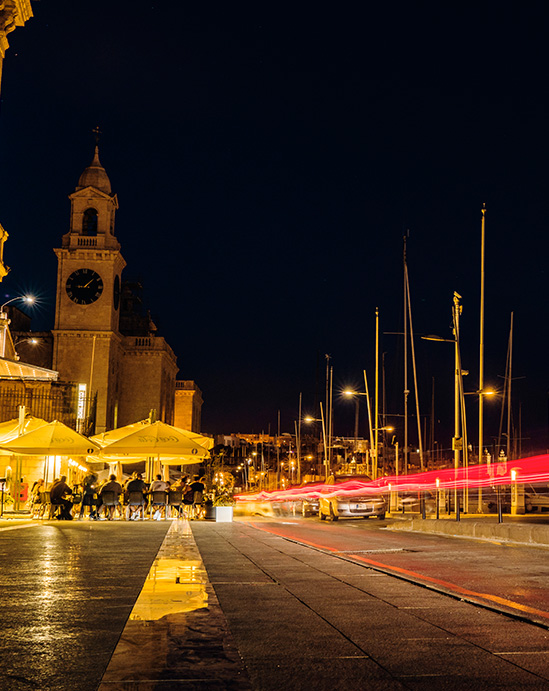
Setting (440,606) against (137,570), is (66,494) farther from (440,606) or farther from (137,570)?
(440,606)

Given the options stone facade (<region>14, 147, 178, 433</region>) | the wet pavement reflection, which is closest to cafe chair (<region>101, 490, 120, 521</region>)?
the wet pavement reflection

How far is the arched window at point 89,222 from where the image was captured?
72.4m

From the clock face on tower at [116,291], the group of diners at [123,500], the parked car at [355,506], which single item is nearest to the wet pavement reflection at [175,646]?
the group of diners at [123,500]

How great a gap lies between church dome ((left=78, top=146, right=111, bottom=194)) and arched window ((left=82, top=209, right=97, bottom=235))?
2.31 meters

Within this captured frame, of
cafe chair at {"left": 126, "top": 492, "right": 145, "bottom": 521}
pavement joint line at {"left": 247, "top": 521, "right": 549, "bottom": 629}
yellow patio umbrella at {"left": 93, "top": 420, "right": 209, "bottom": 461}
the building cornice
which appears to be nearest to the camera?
pavement joint line at {"left": 247, "top": 521, "right": 549, "bottom": 629}

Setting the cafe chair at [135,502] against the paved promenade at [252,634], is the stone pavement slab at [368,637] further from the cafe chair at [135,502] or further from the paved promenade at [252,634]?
the cafe chair at [135,502]

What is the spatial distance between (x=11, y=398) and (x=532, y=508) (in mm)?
25132

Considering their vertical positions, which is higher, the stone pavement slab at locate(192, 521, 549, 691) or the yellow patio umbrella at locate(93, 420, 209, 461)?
the yellow patio umbrella at locate(93, 420, 209, 461)

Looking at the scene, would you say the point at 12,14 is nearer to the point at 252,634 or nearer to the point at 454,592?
the point at 454,592

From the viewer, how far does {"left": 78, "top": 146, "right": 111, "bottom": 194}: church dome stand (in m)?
72.9

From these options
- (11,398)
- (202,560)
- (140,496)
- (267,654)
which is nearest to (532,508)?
(140,496)

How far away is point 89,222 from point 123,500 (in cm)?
5050

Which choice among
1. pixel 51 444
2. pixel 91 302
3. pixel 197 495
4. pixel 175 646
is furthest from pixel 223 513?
pixel 91 302

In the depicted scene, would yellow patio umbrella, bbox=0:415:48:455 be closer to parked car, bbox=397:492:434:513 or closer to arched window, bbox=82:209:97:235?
parked car, bbox=397:492:434:513
